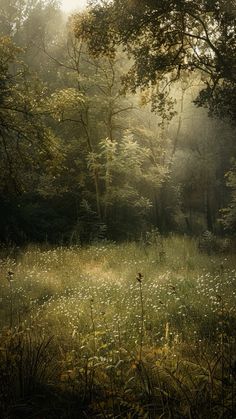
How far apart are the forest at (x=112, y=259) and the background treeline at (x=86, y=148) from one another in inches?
3.8

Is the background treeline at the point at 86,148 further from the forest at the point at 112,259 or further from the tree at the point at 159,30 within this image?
the tree at the point at 159,30

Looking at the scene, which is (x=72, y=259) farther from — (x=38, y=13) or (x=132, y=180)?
(x=38, y=13)

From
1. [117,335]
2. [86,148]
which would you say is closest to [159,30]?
[117,335]

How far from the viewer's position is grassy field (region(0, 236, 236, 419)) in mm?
3590

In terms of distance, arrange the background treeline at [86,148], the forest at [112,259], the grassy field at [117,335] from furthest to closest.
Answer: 1. the background treeline at [86,148]
2. the forest at [112,259]
3. the grassy field at [117,335]

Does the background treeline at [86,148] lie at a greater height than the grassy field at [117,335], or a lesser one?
greater

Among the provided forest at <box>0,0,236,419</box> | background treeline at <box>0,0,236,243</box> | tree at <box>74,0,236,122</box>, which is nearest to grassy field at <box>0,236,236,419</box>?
forest at <box>0,0,236,419</box>

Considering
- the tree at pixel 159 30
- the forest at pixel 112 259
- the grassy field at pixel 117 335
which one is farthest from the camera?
the tree at pixel 159 30

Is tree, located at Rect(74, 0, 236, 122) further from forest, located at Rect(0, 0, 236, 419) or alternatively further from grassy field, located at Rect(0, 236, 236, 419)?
grassy field, located at Rect(0, 236, 236, 419)

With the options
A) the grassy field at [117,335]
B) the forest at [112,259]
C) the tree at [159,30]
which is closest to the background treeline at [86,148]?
the forest at [112,259]

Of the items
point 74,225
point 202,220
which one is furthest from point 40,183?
point 202,220

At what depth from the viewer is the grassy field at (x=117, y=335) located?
3590mm

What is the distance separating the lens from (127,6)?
9328mm

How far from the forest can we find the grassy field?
35 millimetres
